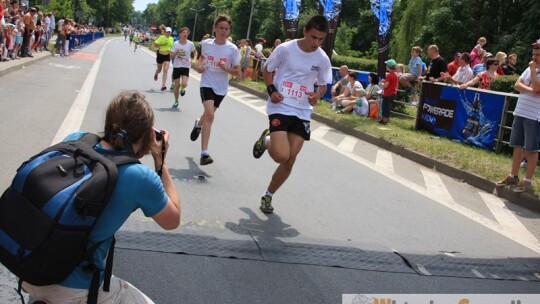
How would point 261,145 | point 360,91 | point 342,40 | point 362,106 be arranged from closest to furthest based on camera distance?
point 261,145, point 362,106, point 360,91, point 342,40

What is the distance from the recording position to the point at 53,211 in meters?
2.18

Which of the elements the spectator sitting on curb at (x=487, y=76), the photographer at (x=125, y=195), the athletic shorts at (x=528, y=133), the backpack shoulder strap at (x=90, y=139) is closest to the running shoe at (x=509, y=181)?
the athletic shorts at (x=528, y=133)

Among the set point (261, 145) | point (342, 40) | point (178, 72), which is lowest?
point (261, 145)

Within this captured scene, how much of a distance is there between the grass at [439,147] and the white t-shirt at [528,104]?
990 millimetres

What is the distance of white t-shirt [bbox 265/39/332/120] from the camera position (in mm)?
6211

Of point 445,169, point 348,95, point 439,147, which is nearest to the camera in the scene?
point 445,169

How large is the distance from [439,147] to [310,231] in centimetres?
598

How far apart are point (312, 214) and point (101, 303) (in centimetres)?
405

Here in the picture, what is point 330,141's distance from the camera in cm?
1216

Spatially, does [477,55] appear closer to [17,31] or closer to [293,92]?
[293,92]

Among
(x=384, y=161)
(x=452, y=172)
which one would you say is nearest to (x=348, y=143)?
(x=384, y=161)

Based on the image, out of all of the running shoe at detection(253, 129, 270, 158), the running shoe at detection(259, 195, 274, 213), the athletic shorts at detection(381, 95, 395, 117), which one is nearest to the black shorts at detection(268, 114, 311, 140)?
the running shoe at detection(259, 195, 274, 213)

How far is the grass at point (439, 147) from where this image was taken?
9.42 meters

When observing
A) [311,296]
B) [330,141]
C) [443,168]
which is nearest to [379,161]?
[443,168]
